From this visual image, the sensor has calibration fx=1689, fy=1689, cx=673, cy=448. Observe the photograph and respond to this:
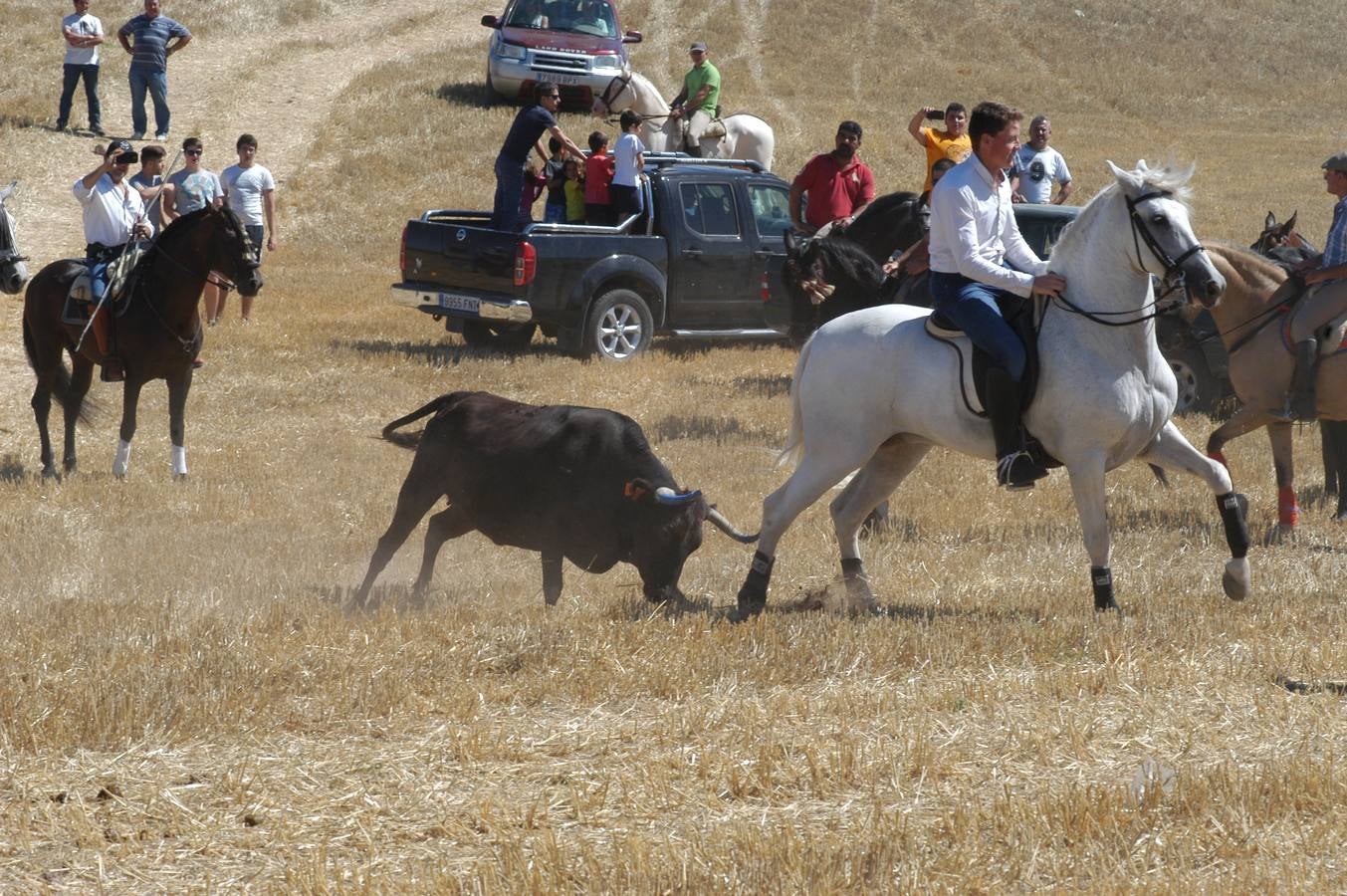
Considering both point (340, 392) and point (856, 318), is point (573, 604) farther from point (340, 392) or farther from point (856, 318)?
point (340, 392)

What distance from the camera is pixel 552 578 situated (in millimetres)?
9430

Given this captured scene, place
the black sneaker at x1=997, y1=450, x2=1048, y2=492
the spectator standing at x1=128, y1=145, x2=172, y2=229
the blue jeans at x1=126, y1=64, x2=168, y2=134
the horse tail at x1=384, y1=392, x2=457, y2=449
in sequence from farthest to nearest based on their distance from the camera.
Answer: the blue jeans at x1=126, y1=64, x2=168, y2=134
the spectator standing at x1=128, y1=145, x2=172, y2=229
the horse tail at x1=384, y1=392, x2=457, y2=449
the black sneaker at x1=997, y1=450, x2=1048, y2=492

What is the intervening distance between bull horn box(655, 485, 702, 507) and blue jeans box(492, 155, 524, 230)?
940cm

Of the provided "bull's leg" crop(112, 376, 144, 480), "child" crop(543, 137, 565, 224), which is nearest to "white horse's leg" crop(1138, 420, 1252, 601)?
"bull's leg" crop(112, 376, 144, 480)


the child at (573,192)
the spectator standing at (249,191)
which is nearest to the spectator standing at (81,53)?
the spectator standing at (249,191)

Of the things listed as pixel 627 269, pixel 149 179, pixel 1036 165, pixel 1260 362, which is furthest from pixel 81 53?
pixel 1260 362

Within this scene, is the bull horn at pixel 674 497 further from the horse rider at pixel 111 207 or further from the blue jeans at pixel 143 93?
the blue jeans at pixel 143 93

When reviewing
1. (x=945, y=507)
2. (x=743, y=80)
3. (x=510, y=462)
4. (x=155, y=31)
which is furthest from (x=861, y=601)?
(x=743, y=80)

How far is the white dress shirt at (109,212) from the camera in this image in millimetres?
14359

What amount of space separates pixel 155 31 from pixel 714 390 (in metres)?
16.3

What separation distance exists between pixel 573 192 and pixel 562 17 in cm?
1225

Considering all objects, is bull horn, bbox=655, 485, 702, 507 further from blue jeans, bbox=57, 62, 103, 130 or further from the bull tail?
blue jeans, bbox=57, 62, 103, 130

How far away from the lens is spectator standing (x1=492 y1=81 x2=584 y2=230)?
17.1 meters

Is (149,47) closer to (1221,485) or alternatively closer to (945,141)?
(945,141)
